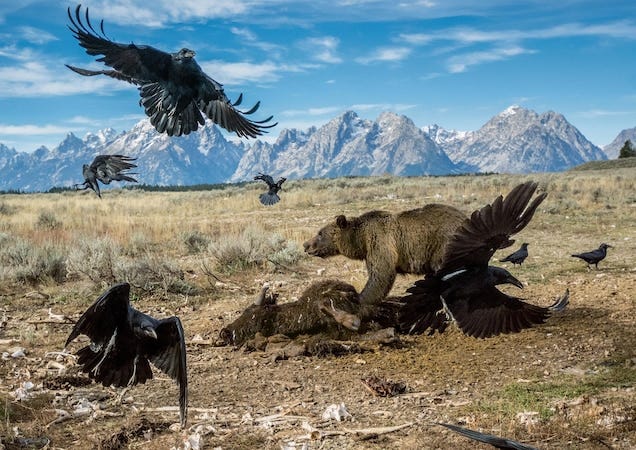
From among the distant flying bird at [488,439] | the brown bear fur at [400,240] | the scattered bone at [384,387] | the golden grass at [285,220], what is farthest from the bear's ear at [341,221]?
the golden grass at [285,220]

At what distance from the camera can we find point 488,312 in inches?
180

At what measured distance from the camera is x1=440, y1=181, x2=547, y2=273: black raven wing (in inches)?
131

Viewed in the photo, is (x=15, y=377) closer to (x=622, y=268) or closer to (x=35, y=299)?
(x=35, y=299)

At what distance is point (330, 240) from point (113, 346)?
11.8 feet

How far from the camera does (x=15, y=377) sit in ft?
19.3

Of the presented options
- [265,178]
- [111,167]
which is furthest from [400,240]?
[265,178]

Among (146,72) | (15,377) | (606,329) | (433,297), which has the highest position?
(146,72)

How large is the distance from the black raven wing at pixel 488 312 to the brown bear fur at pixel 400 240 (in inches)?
56.8

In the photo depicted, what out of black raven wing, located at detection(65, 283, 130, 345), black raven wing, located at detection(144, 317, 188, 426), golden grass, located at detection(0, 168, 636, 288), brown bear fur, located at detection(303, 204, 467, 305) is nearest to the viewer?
black raven wing, located at detection(65, 283, 130, 345)

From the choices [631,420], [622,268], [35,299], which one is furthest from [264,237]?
[631,420]

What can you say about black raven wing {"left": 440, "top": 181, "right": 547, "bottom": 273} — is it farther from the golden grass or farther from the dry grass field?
the golden grass

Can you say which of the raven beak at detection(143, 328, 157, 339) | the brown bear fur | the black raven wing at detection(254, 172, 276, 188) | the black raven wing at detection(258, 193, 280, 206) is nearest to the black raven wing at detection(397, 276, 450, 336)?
the brown bear fur

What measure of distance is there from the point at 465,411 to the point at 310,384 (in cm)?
146

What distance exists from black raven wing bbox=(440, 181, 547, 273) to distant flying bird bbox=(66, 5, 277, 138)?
1.67m
